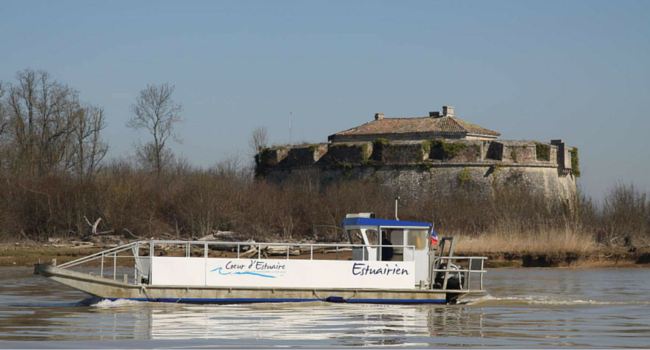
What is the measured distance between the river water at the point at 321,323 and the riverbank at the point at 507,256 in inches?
523

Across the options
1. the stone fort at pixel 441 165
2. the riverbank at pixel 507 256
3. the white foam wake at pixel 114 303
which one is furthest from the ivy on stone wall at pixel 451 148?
the white foam wake at pixel 114 303

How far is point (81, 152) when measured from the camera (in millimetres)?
59438

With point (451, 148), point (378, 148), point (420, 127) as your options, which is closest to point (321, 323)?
point (451, 148)

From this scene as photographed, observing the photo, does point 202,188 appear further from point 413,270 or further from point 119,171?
point 413,270

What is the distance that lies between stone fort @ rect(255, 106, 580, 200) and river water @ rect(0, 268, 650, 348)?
86.0 ft

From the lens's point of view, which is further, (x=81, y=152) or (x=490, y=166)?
(x=81, y=152)

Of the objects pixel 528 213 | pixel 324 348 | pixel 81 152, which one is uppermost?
pixel 81 152

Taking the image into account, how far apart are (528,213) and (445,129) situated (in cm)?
1610

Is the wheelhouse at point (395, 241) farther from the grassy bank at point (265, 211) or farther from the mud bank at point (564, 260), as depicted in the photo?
the grassy bank at point (265, 211)

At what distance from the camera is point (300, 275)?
63.4 feet

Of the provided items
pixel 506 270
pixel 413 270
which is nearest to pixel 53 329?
pixel 413 270

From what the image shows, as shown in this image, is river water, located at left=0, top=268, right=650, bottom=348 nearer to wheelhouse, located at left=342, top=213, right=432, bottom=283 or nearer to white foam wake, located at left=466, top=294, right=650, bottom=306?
white foam wake, located at left=466, top=294, right=650, bottom=306

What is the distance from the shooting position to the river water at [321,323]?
44.3 feet

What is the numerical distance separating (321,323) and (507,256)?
23379mm
